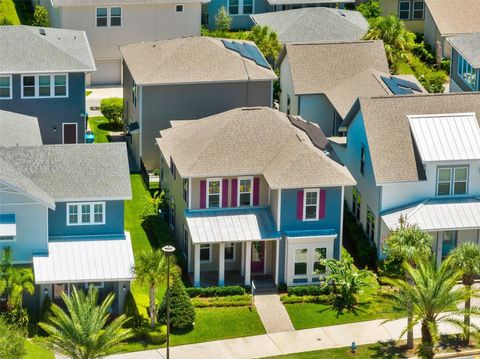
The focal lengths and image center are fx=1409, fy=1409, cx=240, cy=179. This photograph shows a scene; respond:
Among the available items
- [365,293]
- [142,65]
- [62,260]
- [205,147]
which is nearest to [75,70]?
[142,65]

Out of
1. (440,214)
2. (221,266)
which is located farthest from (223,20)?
(221,266)

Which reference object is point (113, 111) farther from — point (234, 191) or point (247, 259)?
point (247, 259)

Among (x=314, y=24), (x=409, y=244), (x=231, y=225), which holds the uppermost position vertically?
(x=314, y=24)

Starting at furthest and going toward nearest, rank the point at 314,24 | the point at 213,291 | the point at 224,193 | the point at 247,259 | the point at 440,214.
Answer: the point at 314,24 → the point at 440,214 → the point at 224,193 → the point at 247,259 → the point at 213,291

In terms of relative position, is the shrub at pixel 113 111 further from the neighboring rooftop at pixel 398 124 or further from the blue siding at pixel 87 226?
the blue siding at pixel 87 226

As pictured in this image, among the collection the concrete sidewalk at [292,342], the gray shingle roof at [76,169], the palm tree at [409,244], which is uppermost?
the gray shingle roof at [76,169]

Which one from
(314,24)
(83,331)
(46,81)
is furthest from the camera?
(314,24)

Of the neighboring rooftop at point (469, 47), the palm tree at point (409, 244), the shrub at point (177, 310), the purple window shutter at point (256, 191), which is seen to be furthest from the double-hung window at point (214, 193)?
the neighboring rooftop at point (469, 47)
